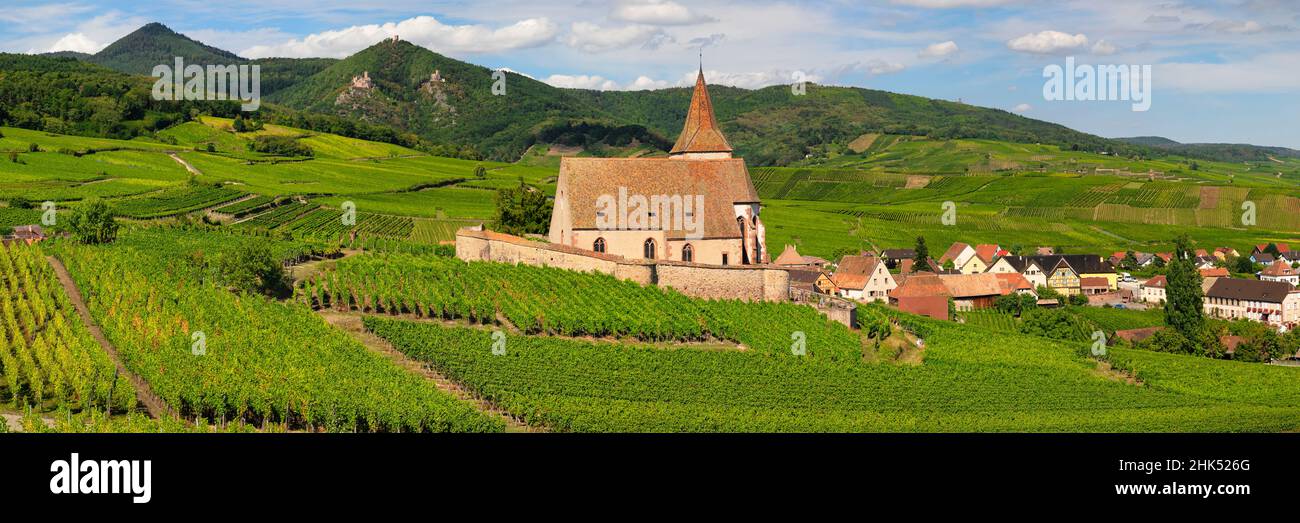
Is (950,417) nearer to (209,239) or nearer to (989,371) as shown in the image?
(989,371)

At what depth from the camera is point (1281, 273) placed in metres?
91.4

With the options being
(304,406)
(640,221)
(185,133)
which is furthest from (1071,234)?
(304,406)

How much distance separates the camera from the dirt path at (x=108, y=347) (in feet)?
90.7

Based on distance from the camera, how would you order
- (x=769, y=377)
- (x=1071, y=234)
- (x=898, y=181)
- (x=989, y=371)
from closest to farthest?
(x=769, y=377), (x=989, y=371), (x=1071, y=234), (x=898, y=181)

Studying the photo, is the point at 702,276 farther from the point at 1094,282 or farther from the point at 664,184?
the point at 1094,282

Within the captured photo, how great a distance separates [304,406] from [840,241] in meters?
74.8

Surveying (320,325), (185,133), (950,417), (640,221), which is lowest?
(950,417)

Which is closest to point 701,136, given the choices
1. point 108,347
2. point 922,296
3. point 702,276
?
point 702,276

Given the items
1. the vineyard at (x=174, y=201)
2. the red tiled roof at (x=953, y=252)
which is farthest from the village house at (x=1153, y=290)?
the vineyard at (x=174, y=201)

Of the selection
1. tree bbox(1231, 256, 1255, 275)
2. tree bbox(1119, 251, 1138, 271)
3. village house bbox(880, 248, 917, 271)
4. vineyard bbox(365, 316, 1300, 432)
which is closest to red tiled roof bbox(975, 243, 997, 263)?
village house bbox(880, 248, 917, 271)

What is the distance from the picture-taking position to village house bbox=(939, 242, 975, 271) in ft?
296

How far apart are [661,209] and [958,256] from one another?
50.2 m
